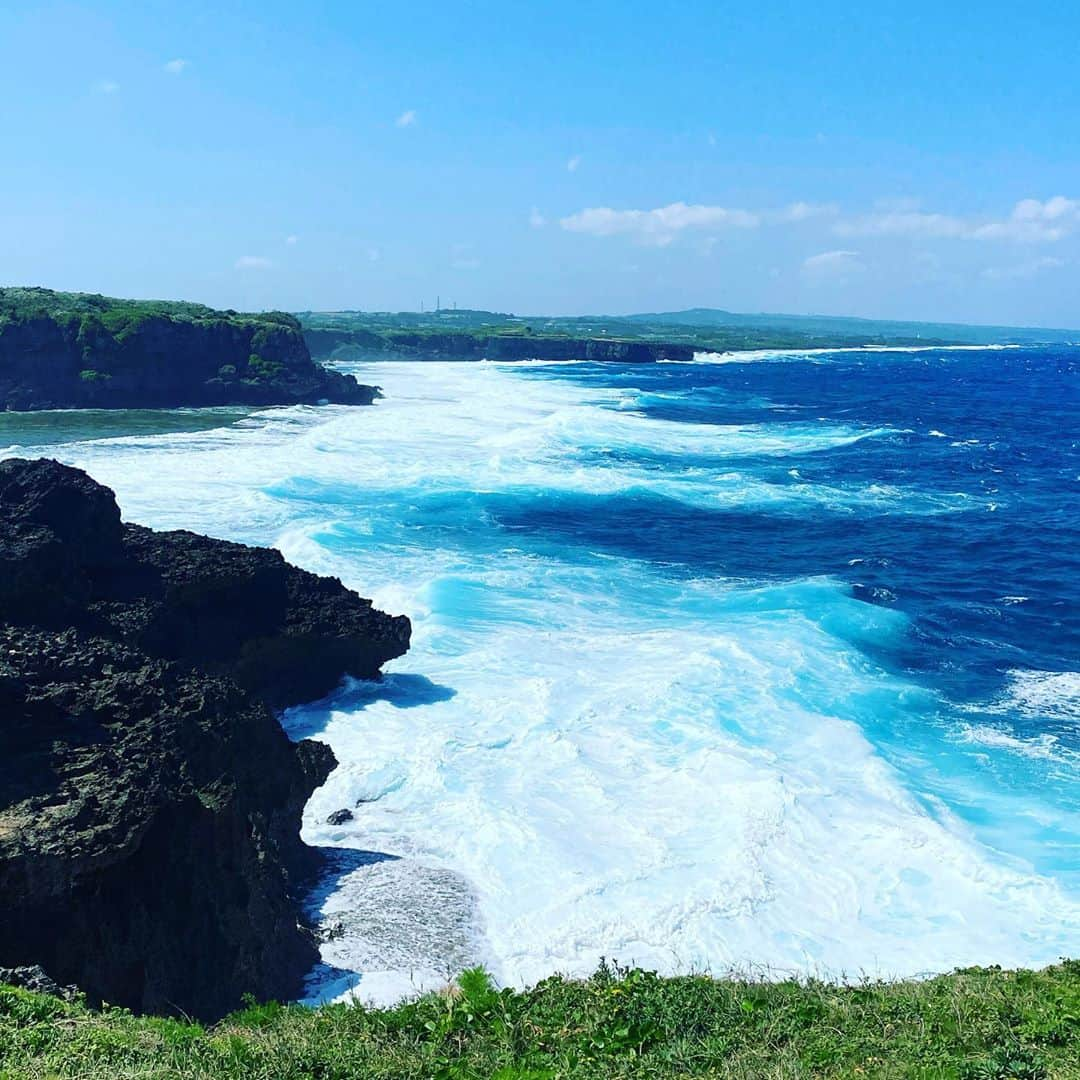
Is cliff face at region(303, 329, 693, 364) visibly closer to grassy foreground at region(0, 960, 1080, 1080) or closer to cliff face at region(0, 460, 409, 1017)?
cliff face at region(0, 460, 409, 1017)

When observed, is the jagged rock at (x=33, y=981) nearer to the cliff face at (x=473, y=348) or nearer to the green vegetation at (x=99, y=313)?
the green vegetation at (x=99, y=313)

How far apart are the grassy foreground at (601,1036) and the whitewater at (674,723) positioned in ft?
10.6

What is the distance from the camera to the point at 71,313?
76.8 meters

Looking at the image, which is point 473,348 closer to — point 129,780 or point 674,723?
point 674,723

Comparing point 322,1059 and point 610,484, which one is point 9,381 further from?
point 322,1059

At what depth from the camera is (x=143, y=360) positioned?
76.9 m

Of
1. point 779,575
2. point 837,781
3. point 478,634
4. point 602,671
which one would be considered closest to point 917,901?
point 837,781

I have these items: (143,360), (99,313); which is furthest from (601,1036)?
(99,313)

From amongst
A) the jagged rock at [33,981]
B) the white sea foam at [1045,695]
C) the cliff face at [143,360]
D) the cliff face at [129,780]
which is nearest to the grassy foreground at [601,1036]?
the jagged rock at [33,981]

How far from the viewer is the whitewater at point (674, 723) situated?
566 inches

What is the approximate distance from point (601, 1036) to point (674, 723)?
479 inches

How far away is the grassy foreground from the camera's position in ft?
25.6

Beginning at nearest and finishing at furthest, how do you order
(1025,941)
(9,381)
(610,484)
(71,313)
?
(1025,941) < (610,484) < (9,381) < (71,313)

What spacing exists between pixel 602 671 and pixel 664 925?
9.25 metres
